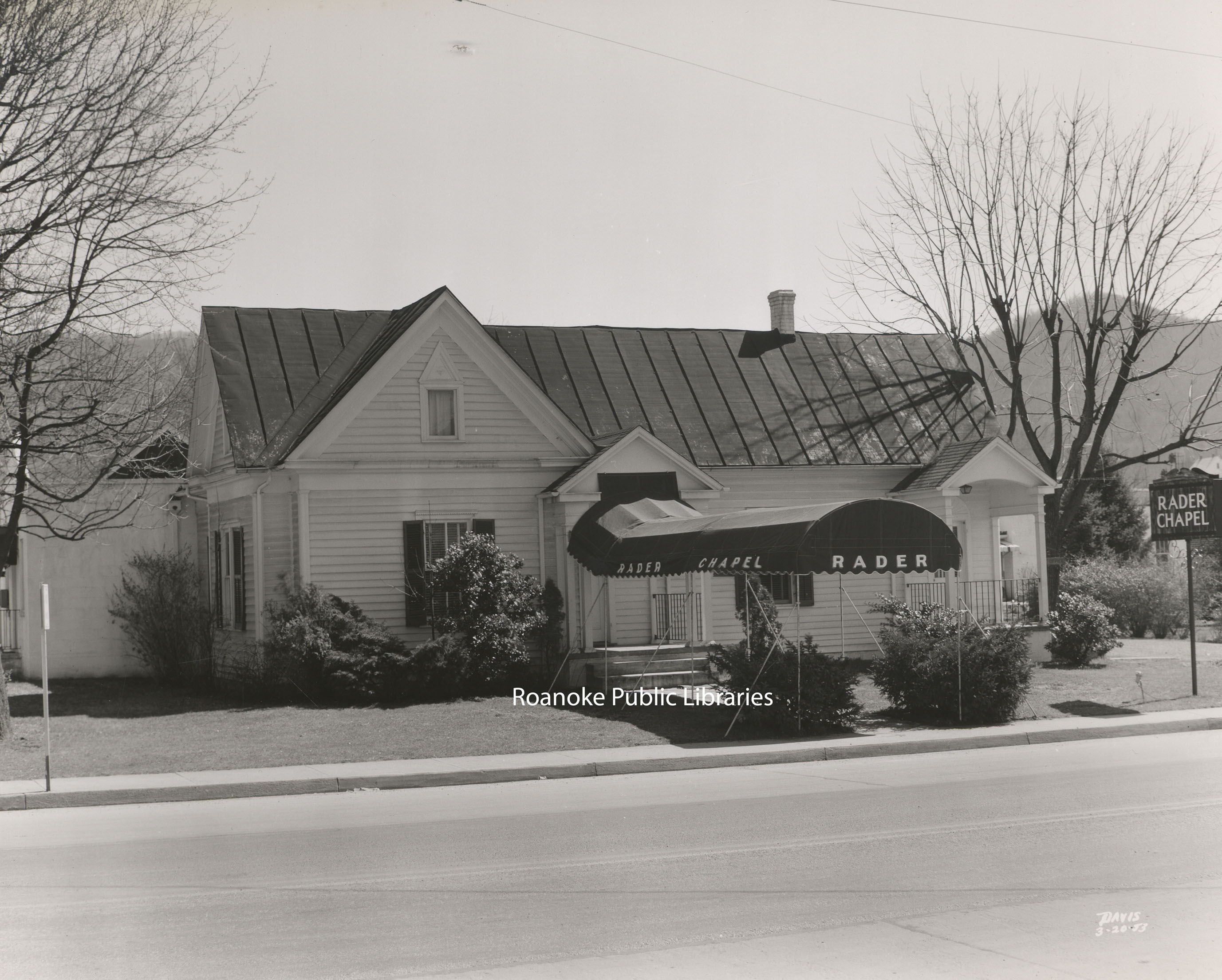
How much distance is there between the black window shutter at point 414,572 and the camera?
2262 cm

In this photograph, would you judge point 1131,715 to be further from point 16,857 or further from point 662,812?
point 16,857

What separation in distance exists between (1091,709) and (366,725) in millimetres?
10172

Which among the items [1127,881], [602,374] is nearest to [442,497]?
[602,374]

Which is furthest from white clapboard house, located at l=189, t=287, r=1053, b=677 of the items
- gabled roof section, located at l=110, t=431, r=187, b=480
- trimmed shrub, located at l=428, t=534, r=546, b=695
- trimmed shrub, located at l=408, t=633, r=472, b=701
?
trimmed shrub, located at l=408, t=633, r=472, b=701

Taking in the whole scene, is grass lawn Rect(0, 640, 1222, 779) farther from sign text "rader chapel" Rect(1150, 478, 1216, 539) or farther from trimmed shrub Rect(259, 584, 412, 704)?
sign text "rader chapel" Rect(1150, 478, 1216, 539)

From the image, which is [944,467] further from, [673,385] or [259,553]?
[259,553]

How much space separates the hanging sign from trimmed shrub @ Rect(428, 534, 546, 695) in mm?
9926

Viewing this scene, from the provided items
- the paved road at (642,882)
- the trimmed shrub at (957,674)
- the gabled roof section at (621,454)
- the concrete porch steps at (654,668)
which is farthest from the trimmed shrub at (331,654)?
the trimmed shrub at (957,674)

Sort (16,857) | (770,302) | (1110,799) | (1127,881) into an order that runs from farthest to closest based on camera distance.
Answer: (770,302)
(1110,799)
(16,857)
(1127,881)

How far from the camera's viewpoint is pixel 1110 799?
1148cm

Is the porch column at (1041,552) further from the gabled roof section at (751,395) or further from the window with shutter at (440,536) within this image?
the window with shutter at (440,536)

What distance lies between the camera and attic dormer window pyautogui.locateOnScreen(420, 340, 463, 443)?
22953 millimetres

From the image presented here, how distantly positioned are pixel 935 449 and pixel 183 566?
15193 millimetres

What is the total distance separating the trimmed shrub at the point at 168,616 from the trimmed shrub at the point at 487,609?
5.81 metres
